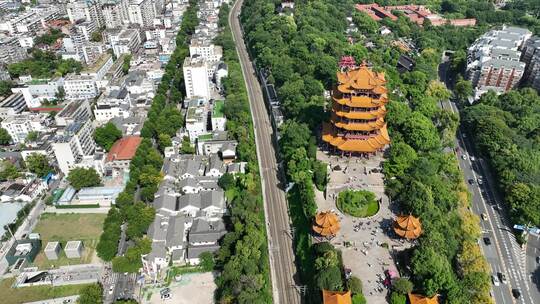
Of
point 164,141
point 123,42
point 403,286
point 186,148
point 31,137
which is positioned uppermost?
point 123,42

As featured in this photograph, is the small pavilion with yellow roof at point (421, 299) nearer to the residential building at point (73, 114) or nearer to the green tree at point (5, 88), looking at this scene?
the residential building at point (73, 114)

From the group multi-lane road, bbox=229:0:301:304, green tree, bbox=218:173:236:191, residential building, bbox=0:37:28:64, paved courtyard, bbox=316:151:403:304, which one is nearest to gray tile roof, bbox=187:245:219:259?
multi-lane road, bbox=229:0:301:304

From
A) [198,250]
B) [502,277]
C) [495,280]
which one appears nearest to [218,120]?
[198,250]

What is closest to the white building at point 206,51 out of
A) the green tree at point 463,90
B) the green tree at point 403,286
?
the green tree at point 463,90

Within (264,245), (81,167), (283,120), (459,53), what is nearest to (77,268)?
(81,167)

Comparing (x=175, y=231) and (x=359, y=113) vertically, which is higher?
(x=359, y=113)

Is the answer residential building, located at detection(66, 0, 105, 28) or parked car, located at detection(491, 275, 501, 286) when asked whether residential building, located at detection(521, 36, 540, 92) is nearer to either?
parked car, located at detection(491, 275, 501, 286)

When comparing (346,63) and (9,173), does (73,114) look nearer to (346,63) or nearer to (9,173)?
(9,173)
